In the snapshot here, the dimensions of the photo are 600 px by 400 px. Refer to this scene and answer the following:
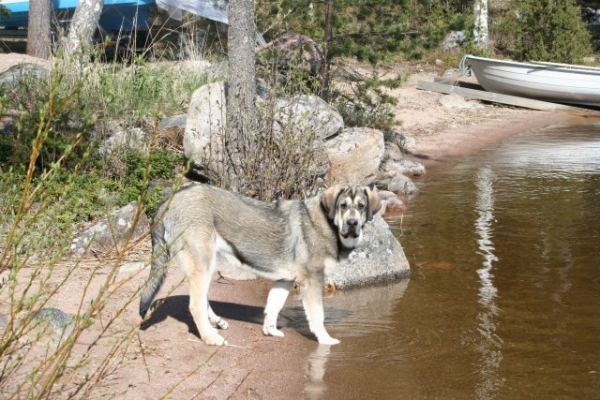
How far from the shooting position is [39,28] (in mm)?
21516

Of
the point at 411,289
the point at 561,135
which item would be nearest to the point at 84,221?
the point at 411,289

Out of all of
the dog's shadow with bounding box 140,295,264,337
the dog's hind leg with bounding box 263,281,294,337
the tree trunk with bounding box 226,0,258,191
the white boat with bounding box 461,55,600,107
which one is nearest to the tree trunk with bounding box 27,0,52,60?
the tree trunk with bounding box 226,0,258,191

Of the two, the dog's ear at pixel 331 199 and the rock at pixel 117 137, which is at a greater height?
the rock at pixel 117 137

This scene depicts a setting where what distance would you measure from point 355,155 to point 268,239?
6.64 metres

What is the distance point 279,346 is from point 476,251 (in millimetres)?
4193

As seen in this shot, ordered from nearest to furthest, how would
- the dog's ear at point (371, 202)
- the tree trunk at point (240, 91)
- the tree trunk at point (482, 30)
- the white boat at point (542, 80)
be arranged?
the dog's ear at point (371, 202)
the tree trunk at point (240, 91)
the white boat at point (542, 80)
the tree trunk at point (482, 30)

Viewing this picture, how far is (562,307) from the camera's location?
862 cm

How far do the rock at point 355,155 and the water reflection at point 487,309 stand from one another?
1.87 m

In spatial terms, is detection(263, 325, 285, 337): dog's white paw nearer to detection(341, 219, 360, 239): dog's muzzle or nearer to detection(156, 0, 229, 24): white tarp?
detection(341, 219, 360, 239): dog's muzzle

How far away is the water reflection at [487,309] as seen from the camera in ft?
A: 22.1

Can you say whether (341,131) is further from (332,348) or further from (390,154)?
(332,348)

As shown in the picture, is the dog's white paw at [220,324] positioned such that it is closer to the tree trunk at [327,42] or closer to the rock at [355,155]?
the rock at [355,155]

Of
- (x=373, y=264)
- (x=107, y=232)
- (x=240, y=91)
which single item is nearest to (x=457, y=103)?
(x=240, y=91)

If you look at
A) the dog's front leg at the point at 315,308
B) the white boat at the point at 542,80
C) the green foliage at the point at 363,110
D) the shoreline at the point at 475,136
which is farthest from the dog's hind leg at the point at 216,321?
the white boat at the point at 542,80
